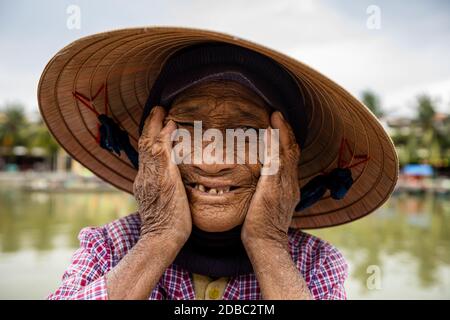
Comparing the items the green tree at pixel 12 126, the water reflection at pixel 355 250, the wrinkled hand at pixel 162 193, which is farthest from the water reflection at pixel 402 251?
the green tree at pixel 12 126

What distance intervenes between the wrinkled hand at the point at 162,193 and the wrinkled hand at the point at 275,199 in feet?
0.48

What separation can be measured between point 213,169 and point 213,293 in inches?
13.9

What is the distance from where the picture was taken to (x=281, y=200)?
40.3 inches

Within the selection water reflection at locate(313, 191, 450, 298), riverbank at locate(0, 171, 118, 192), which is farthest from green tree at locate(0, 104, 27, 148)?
water reflection at locate(313, 191, 450, 298)

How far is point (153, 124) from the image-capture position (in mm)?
1075

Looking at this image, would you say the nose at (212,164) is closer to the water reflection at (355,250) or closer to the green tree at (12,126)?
the water reflection at (355,250)

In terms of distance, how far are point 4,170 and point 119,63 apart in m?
37.6

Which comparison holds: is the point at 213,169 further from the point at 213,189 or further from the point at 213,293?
the point at 213,293

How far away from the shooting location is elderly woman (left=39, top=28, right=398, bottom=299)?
3.22ft

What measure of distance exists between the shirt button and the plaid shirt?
2 cm

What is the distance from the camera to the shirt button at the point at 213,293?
115cm

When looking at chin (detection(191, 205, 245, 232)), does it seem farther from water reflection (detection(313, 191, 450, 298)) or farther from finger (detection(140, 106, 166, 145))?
water reflection (detection(313, 191, 450, 298))
